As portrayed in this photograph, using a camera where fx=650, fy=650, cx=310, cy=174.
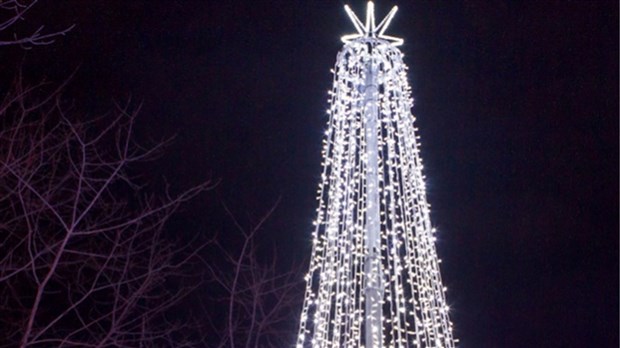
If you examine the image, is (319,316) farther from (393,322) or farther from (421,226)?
(421,226)

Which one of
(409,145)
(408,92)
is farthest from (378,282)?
(408,92)

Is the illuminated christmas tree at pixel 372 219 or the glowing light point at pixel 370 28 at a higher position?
the glowing light point at pixel 370 28

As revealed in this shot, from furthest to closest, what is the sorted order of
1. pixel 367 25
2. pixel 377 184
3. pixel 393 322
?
pixel 367 25, pixel 377 184, pixel 393 322

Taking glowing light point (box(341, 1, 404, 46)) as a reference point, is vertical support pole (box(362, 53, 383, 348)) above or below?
below

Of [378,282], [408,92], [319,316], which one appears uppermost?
[408,92]

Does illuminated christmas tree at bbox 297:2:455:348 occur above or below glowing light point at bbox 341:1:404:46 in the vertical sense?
below

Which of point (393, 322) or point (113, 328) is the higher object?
point (393, 322)

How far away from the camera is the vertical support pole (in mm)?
5832

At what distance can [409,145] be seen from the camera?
6281 mm

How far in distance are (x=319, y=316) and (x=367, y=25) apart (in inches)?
118

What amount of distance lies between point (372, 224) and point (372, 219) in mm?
48

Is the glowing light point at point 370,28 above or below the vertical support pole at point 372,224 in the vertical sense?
above

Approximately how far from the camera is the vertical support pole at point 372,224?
19.1 feet

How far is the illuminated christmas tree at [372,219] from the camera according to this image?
5824mm
